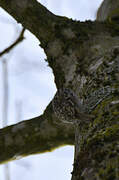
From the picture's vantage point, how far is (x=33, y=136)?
3760 mm

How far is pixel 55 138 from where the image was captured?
3.83m

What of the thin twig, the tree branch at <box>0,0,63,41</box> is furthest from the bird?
the thin twig

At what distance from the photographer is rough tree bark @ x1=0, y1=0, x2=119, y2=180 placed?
2.02 meters

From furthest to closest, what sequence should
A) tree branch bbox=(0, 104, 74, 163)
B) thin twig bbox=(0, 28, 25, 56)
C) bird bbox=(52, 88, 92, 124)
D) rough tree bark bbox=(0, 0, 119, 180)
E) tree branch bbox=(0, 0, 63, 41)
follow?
thin twig bbox=(0, 28, 25, 56), tree branch bbox=(0, 104, 74, 163), tree branch bbox=(0, 0, 63, 41), bird bbox=(52, 88, 92, 124), rough tree bark bbox=(0, 0, 119, 180)

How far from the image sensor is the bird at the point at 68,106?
9.04 ft

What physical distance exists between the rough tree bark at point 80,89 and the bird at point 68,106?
0.05 metres

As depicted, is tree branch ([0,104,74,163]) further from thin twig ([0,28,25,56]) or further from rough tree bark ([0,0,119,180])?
thin twig ([0,28,25,56])

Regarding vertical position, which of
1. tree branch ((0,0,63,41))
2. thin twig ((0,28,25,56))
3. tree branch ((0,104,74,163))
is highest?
thin twig ((0,28,25,56))

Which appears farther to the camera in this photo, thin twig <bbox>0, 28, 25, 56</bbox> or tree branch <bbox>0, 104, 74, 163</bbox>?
thin twig <bbox>0, 28, 25, 56</bbox>

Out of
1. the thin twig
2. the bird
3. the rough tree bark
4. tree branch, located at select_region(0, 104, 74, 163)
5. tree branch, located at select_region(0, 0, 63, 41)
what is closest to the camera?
the rough tree bark

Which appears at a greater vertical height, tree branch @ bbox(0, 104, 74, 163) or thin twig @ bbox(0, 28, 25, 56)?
thin twig @ bbox(0, 28, 25, 56)

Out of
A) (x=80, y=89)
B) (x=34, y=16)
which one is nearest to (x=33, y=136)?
(x=80, y=89)

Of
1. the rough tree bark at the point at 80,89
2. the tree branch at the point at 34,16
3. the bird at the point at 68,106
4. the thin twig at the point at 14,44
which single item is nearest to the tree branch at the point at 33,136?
the rough tree bark at the point at 80,89

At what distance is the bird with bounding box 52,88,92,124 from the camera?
108 inches
